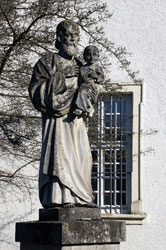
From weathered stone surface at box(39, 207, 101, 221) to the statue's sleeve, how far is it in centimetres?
88

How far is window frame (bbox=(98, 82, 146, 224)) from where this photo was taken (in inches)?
540

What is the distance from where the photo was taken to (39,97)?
285 inches

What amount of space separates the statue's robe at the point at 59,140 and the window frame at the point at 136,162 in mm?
6040

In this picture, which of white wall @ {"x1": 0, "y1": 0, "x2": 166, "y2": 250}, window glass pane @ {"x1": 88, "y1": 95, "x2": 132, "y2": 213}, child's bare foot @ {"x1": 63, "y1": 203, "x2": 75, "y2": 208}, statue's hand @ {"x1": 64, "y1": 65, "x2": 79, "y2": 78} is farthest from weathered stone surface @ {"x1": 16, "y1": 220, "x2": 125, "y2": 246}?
window glass pane @ {"x1": 88, "y1": 95, "x2": 132, "y2": 213}

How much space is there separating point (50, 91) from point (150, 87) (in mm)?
7161

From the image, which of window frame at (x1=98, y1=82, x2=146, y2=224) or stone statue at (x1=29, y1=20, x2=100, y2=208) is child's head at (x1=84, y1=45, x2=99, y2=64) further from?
window frame at (x1=98, y1=82, x2=146, y2=224)

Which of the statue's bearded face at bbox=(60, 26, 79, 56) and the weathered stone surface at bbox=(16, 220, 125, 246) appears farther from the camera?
the statue's bearded face at bbox=(60, 26, 79, 56)

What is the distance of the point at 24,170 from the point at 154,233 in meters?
2.53

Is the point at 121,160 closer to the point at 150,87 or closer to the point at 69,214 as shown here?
the point at 150,87

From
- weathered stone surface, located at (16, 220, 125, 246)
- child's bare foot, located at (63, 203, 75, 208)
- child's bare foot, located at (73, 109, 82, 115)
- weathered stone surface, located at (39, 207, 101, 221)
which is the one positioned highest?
child's bare foot, located at (73, 109, 82, 115)

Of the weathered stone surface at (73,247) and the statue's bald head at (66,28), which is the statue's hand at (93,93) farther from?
the weathered stone surface at (73,247)

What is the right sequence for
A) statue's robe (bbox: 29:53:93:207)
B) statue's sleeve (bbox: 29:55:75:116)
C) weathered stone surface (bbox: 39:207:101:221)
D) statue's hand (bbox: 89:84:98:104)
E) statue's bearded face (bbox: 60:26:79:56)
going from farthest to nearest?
statue's bearded face (bbox: 60:26:79:56)
statue's hand (bbox: 89:84:98:104)
statue's sleeve (bbox: 29:55:75:116)
statue's robe (bbox: 29:53:93:207)
weathered stone surface (bbox: 39:207:101:221)

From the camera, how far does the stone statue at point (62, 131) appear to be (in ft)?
23.2

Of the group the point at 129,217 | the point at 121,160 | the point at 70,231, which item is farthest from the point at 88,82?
the point at 121,160
